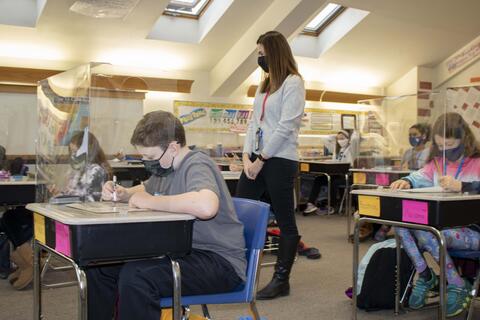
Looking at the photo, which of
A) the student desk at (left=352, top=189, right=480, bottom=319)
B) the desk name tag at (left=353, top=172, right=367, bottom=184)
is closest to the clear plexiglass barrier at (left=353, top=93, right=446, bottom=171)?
the desk name tag at (left=353, top=172, right=367, bottom=184)

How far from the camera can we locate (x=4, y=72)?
6234 mm

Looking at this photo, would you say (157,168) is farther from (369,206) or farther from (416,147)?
(416,147)

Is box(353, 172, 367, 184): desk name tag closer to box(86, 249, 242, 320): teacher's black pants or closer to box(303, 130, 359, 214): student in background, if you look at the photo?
A: box(303, 130, 359, 214): student in background

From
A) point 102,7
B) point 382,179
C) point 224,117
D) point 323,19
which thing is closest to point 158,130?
point 382,179

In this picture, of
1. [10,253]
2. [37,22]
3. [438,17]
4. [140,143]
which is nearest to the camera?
[140,143]

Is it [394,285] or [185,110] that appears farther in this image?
[185,110]

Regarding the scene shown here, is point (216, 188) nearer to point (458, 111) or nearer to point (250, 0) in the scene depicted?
point (458, 111)

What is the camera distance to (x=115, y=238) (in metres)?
1.49

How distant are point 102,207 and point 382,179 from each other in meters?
3.38

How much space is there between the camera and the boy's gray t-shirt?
1749 millimetres

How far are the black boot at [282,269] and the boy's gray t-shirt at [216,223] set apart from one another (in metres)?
1.07

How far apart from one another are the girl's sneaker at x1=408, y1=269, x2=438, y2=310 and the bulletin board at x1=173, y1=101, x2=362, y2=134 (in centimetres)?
407

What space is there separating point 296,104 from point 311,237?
8.58ft

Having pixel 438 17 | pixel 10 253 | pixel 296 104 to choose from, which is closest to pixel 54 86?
pixel 296 104
